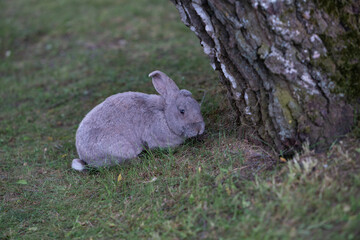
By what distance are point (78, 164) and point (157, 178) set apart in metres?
1.24

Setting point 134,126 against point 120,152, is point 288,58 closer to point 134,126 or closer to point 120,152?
point 134,126

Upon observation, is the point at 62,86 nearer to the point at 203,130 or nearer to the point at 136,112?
the point at 136,112

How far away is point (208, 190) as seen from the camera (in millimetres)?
3424

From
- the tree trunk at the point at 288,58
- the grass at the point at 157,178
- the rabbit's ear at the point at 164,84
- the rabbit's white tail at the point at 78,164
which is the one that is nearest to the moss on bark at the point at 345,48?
the tree trunk at the point at 288,58

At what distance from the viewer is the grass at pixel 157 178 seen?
2875 mm

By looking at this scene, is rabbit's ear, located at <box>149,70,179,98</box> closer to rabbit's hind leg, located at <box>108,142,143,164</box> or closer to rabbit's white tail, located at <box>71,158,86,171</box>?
rabbit's hind leg, located at <box>108,142,143,164</box>

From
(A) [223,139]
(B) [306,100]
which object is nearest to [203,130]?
(A) [223,139]

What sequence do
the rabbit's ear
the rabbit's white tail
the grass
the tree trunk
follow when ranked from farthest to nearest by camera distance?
the rabbit's ear, the rabbit's white tail, the tree trunk, the grass

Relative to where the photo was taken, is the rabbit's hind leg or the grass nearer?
the grass

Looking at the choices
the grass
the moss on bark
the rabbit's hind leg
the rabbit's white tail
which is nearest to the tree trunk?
the moss on bark

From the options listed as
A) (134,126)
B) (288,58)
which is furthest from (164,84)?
(288,58)

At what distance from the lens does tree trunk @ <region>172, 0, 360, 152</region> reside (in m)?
3.28

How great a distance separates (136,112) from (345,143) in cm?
256

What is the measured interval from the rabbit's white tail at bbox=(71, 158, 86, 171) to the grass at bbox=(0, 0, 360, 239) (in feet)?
0.30
